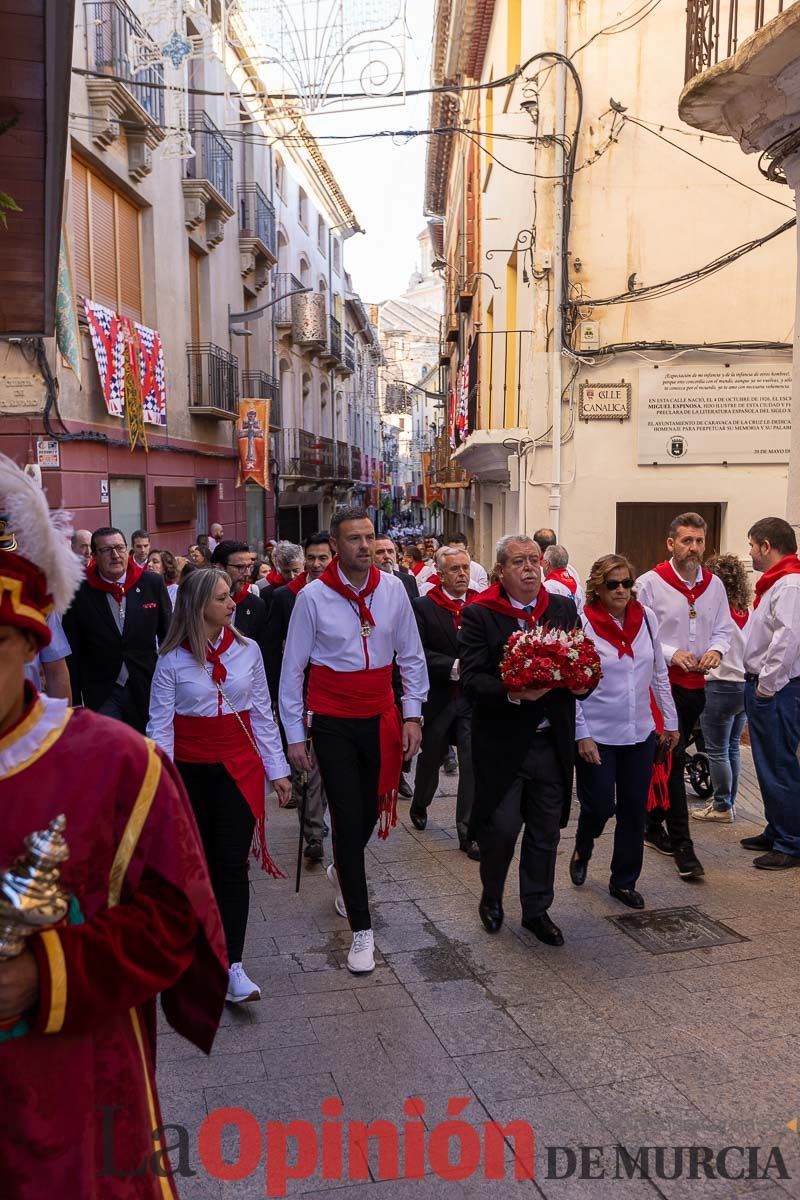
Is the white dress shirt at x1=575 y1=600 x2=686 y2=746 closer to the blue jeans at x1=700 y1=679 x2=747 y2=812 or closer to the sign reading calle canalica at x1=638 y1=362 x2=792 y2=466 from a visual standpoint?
the blue jeans at x1=700 y1=679 x2=747 y2=812

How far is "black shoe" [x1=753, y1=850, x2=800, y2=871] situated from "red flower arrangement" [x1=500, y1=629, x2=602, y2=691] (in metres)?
2.10

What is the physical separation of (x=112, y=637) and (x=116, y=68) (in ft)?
35.9

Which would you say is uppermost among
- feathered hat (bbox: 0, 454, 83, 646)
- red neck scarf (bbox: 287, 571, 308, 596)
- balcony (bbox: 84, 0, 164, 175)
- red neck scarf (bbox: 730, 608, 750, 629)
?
balcony (bbox: 84, 0, 164, 175)

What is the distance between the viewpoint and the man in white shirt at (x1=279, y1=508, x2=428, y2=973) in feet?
15.7

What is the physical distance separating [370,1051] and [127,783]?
250 centimetres

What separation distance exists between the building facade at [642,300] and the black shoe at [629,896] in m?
8.23

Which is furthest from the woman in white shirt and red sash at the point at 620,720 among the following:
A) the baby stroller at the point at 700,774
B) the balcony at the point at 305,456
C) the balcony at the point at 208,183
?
the balcony at the point at 305,456

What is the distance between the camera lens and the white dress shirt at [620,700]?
521 centimetres

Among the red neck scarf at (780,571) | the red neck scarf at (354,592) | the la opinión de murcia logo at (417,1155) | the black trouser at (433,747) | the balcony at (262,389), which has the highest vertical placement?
the balcony at (262,389)

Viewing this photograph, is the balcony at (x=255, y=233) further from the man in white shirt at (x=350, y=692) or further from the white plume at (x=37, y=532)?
the white plume at (x=37, y=532)

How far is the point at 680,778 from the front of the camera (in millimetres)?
5898

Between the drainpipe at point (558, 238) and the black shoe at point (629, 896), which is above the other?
the drainpipe at point (558, 238)

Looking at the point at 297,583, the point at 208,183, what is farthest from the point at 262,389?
the point at 297,583

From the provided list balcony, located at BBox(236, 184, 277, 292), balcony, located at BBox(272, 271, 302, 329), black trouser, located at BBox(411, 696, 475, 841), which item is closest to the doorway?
black trouser, located at BBox(411, 696, 475, 841)
